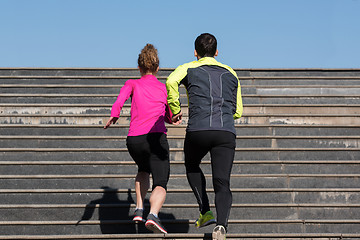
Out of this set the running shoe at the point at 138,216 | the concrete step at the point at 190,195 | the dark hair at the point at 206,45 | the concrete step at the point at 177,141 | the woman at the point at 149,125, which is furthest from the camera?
the concrete step at the point at 177,141

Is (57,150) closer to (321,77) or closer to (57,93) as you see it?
(57,93)

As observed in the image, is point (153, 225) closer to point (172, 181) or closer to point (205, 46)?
point (205, 46)

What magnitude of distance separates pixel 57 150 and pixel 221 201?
4041mm

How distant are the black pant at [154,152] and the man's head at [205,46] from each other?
2.93ft

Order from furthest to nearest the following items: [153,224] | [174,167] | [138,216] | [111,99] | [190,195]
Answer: [111,99], [174,167], [190,195], [138,216], [153,224]

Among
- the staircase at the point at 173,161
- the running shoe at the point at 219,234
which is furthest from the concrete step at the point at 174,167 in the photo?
the running shoe at the point at 219,234

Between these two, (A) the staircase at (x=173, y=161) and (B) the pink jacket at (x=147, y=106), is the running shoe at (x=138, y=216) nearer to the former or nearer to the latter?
(A) the staircase at (x=173, y=161)

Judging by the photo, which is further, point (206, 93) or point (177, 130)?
point (177, 130)

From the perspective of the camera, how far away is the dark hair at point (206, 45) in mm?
5834

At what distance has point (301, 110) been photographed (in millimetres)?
10266

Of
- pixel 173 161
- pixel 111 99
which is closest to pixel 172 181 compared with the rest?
A: pixel 173 161

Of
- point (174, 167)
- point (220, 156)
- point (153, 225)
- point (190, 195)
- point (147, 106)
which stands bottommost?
point (153, 225)

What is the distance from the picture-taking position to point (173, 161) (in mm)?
8875

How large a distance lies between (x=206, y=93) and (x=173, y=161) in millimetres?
3370
